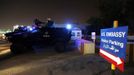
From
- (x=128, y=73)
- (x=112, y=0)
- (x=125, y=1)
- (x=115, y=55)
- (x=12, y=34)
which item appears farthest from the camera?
(x=112, y=0)

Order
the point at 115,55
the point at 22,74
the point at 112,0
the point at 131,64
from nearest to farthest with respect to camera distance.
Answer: the point at 115,55 → the point at 22,74 → the point at 131,64 → the point at 112,0

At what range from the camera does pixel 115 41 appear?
4.52 meters

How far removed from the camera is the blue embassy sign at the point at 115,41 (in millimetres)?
4102

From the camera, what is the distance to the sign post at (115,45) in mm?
4117

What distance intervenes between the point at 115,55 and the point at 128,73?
649cm

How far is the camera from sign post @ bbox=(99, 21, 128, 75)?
4117mm

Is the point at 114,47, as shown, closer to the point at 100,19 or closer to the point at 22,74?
the point at 22,74

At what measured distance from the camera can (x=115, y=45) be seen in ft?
14.9

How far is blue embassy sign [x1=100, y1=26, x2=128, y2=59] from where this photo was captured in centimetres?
410

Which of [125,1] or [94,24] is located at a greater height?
[125,1]

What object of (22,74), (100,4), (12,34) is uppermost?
(100,4)

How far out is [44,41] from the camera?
21016 mm

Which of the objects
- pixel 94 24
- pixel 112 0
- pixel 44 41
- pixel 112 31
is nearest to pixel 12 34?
pixel 44 41

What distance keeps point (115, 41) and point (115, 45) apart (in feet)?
0.21
